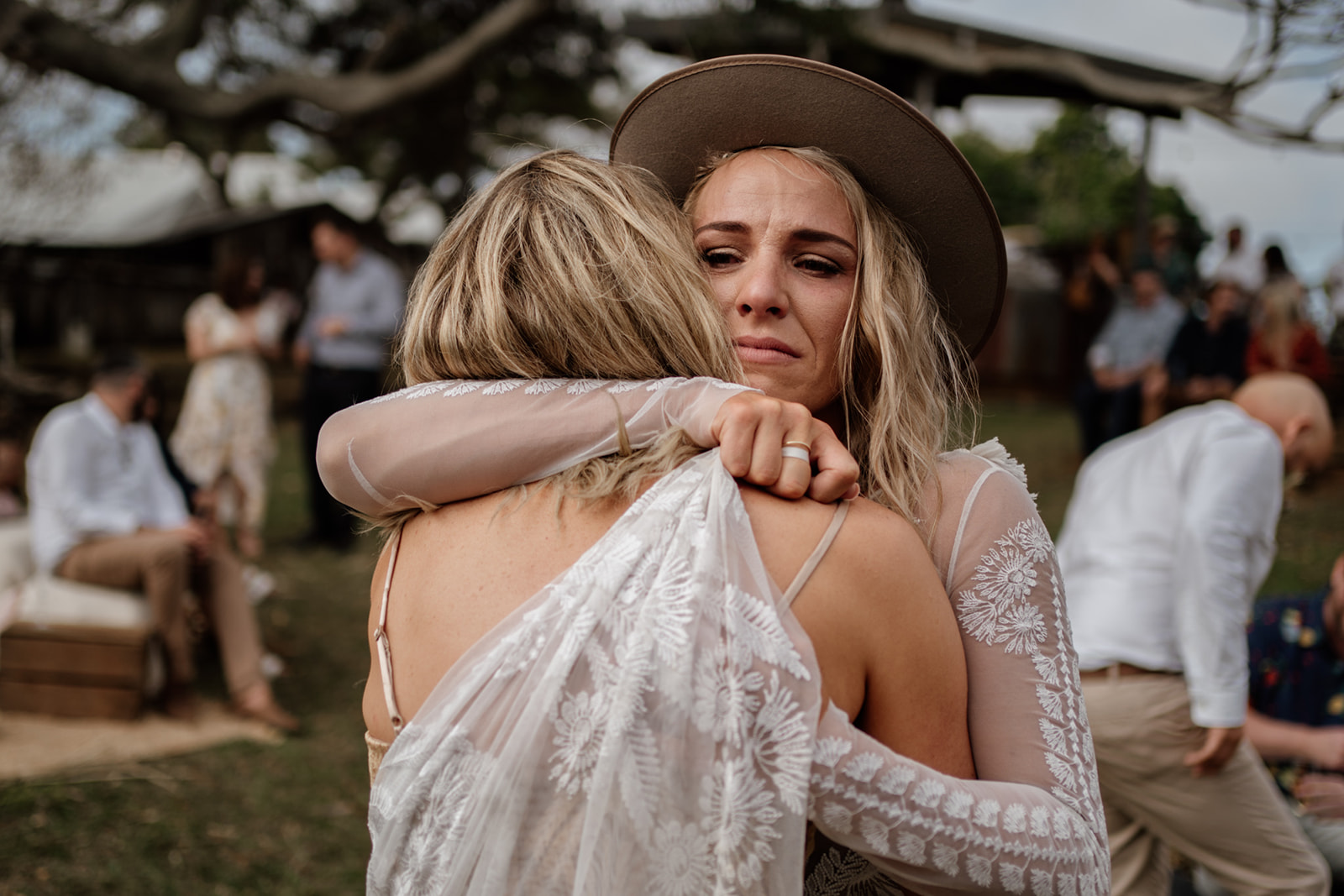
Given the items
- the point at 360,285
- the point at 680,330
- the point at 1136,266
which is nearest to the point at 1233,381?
the point at 1136,266

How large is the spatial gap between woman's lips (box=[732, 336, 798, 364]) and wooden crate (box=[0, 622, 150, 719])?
15.2ft

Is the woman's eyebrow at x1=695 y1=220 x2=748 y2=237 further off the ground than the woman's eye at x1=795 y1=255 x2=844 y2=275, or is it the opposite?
the woman's eyebrow at x1=695 y1=220 x2=748 y2=237

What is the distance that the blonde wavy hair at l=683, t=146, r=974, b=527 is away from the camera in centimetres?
168

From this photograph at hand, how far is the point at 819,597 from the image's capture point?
1.24 meters

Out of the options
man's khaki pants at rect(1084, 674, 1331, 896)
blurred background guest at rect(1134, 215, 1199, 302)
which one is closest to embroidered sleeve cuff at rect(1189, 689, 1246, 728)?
man's khaki pants at rect(1084, 674, 1331, 896)

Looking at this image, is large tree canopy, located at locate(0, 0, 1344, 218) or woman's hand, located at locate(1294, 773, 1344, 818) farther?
large tree canopy, located at locate(0, 0, 1344, 218)

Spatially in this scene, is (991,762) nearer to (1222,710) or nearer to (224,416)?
(1222,710)

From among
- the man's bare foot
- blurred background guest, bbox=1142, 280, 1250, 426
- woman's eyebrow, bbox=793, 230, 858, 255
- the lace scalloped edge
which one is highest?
woman's eyebrow, bbox=793, 230, 858, 255

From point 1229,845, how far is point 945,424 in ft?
6.37

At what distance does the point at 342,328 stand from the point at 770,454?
24.5 feet

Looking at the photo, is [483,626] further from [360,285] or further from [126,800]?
[360,285]

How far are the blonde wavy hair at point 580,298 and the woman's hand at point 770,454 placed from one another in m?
0.09

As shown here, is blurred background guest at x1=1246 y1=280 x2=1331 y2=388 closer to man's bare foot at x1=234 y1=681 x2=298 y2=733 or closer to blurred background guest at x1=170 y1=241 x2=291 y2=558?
man's bare foot at x1=234 y1=681 x2=298 y2=733

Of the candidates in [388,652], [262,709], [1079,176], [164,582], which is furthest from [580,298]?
[1079,176]
